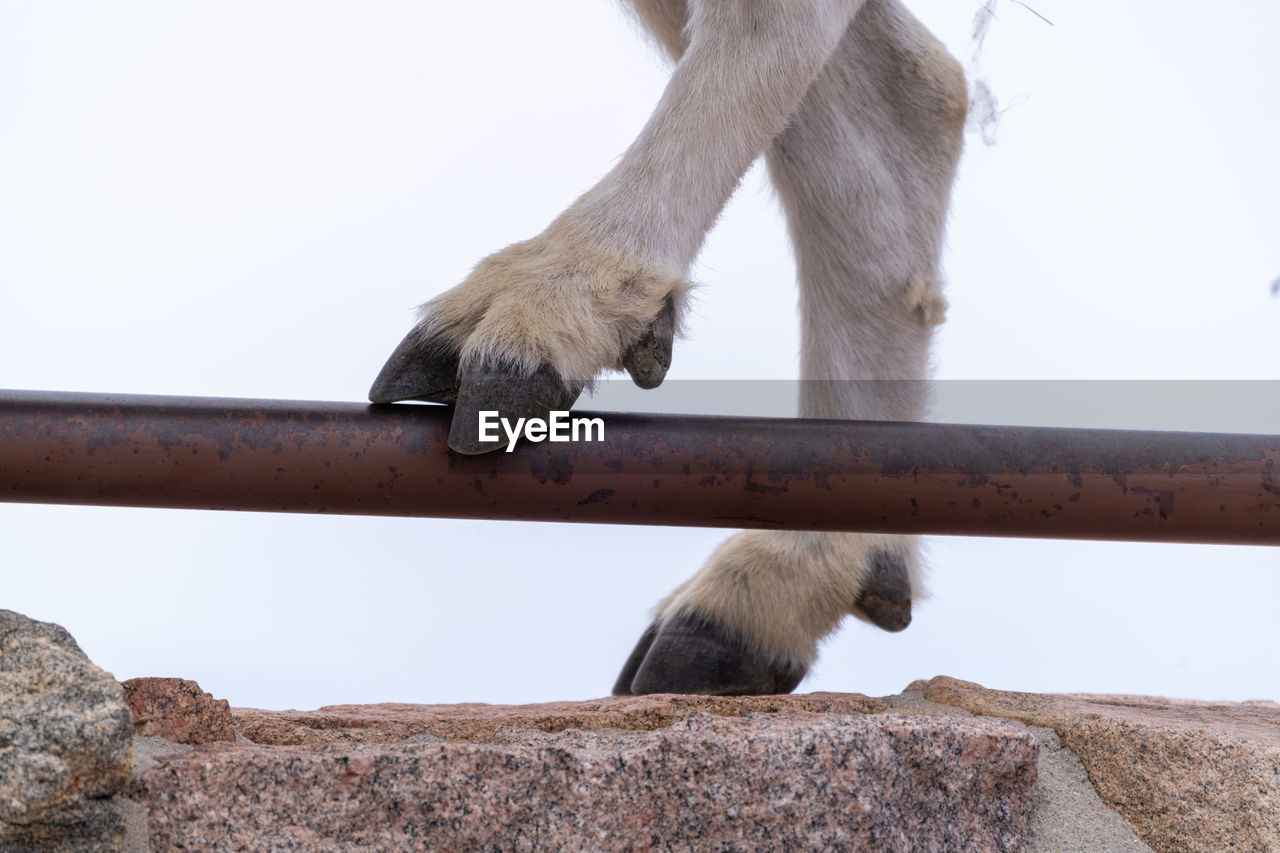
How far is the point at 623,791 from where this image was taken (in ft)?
2.34

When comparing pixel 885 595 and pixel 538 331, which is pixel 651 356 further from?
pixel 885 595

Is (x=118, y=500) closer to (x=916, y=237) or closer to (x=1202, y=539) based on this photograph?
(x=1202, y=539)

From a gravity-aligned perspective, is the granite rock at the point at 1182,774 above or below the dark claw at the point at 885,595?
below

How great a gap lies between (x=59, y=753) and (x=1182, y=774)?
0.69m

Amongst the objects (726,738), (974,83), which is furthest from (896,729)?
(974,83)

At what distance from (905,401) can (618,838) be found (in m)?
0.92

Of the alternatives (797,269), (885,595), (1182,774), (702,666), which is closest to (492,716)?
(702,666)

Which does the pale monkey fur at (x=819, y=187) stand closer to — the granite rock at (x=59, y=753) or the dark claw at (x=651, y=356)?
the dark claw at (x=651, y=356)

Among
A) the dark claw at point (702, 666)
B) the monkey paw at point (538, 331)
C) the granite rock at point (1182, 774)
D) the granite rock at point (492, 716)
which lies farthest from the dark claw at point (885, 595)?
the monkey paw at point (538, 331)

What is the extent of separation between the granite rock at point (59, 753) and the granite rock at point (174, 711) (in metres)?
0.13

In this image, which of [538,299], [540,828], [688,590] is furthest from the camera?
[688,590]

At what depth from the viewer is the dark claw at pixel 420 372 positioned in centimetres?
85

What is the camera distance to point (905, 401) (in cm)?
152

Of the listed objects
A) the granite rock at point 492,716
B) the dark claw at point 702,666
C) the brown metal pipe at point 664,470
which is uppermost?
the brown metal pipe at point 664,470
